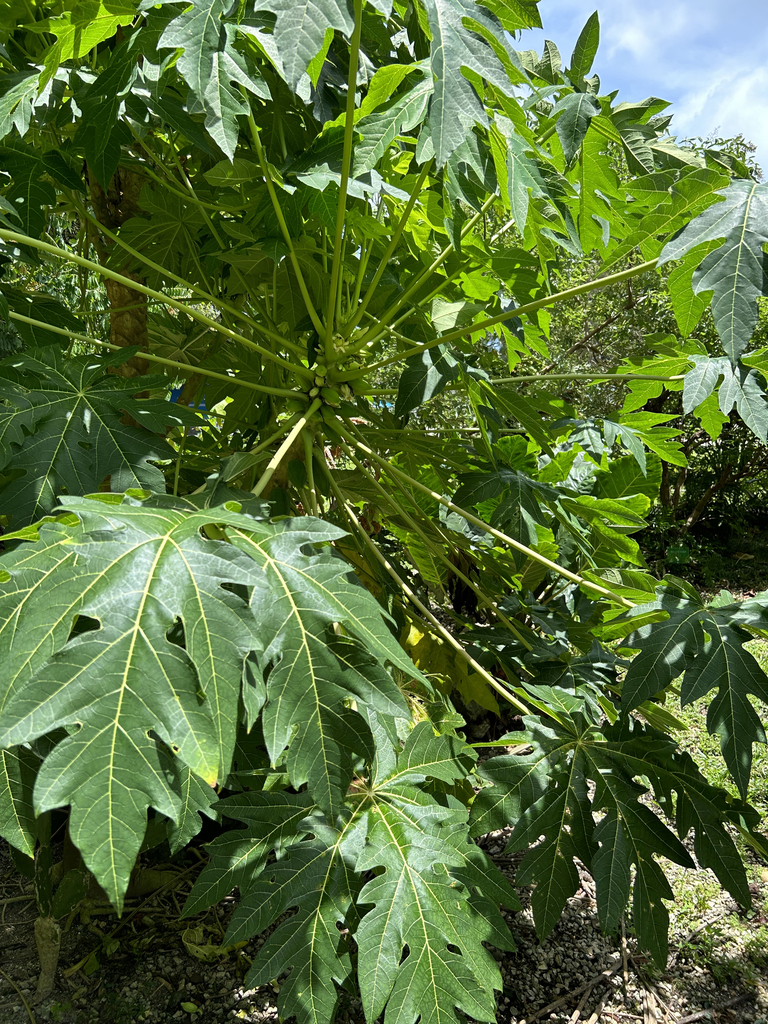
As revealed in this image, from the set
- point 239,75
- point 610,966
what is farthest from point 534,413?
point 610,966

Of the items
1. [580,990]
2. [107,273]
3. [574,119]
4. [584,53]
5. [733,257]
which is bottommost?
[580,990]

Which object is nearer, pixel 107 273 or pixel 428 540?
pixel 107 273

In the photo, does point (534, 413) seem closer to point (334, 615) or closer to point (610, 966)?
point (334, 615)

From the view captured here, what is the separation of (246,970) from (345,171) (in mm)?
1706

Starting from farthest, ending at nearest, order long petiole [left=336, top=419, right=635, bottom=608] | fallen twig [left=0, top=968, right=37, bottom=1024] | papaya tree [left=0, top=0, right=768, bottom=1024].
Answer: fallen twig [left=0, top=968, right=37, bottom=1024] → long petiole [left=336, top=419, right=635, bottom=608] → papaya tree [left=0, top=0, right=768, bottom=1024]

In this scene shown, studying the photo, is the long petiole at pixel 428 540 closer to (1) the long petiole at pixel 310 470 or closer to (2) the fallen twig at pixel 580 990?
(1) the long petiole at pixel 310 470

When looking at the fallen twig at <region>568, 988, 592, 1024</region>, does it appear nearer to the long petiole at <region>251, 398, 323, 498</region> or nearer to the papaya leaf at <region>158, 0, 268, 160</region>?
the long petiole at <region>251, 398, 323, 498</region>

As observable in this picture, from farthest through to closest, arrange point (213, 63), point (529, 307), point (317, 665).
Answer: point (529, 307)
point (213, 63)
point (317, 665)

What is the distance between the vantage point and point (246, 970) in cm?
165

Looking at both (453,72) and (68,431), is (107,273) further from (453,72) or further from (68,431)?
(453,72)

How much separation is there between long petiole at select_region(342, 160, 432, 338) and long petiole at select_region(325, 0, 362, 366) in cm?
7

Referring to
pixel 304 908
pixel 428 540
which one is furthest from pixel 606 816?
pixel 428 540

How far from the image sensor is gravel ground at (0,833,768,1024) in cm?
152

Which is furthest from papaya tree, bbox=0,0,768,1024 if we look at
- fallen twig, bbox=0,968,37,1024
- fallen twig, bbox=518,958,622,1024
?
fallen twig, bbox=518,958,622,1024
